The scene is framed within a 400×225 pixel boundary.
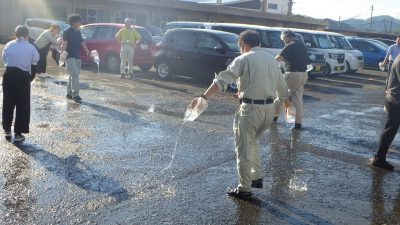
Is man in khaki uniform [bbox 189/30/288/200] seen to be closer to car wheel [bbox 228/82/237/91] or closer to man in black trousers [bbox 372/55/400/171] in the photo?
man in black trousers [bbox 372/55/400/171]

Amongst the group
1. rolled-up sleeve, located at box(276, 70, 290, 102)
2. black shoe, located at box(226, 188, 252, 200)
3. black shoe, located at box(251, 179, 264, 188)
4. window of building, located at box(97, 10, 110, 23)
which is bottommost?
black shoe, located at box(226, 188, 252, 200)

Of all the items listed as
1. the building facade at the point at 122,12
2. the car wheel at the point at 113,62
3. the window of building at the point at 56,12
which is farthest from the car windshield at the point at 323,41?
the window of building at the point at 56,12

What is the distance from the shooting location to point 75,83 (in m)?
11.1

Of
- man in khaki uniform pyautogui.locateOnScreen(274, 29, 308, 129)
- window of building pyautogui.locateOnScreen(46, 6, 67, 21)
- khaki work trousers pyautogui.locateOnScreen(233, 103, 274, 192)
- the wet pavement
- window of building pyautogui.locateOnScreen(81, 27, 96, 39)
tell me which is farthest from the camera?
window of building pyautogui.locateOnScreen(46, 6, 67, 21)

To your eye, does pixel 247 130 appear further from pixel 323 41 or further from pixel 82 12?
pixel 82 12

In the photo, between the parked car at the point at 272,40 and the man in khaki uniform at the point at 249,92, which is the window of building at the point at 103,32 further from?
the man in khaki uniform at the point at 249,92

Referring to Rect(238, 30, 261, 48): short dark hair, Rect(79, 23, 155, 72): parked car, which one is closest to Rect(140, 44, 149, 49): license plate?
Rect(79, 23, 155, 72): parked car

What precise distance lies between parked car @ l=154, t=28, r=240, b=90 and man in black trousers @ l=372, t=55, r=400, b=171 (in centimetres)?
736

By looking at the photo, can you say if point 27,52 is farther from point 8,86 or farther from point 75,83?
point 75,83

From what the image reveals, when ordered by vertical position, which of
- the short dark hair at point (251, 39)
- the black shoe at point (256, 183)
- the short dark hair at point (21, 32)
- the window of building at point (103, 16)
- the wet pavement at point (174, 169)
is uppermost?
the window of building at point (103, 16)

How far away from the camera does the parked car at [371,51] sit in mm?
25547

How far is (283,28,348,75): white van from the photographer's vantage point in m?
19.5

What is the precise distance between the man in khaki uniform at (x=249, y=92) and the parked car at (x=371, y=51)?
21912 mm

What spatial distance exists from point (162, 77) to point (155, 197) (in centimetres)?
1088
